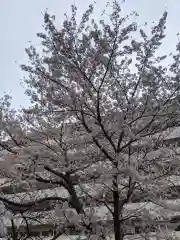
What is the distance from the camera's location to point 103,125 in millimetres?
3730

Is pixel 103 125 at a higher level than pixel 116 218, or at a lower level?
higher

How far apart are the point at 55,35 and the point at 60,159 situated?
147cm

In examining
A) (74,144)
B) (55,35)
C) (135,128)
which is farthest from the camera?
(74,144)

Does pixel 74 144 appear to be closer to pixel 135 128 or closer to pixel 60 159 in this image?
pixel 60 159

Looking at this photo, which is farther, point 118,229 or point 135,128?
point 135,128

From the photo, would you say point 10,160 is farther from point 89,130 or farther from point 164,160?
point 164,160

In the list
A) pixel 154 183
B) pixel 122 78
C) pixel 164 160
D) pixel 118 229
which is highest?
pixel 122 78

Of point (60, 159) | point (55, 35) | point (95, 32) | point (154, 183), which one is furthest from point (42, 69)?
point (154, 183)

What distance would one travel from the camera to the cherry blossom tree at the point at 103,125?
3.67 m

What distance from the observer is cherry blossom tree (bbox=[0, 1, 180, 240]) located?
12.0ft

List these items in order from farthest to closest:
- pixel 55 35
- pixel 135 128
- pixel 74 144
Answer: pixel 74 144
pixel 135 128
pixel 55 35

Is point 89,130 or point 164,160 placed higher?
point 89,130

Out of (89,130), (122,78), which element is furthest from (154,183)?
(122,78)

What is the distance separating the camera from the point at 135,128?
398 centimetres
